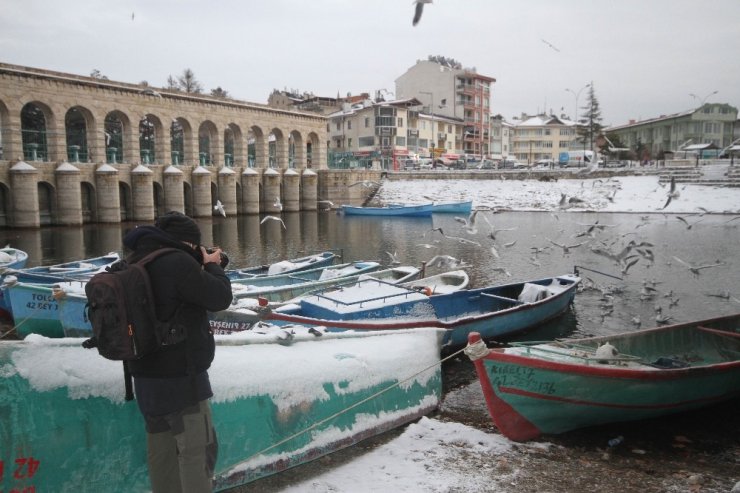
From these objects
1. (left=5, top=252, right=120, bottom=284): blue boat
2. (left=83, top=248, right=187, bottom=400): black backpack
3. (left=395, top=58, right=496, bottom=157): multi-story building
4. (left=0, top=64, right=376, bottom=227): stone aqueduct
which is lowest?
(left=5, top=252, right=120, bottom=284): blue boat

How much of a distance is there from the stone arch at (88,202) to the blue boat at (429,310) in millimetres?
37551

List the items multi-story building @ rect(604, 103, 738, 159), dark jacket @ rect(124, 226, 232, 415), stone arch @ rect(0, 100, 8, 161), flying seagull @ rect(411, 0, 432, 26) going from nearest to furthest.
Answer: dark jacket @ rect(124, 226, 232, 415)
flying seagull @ rect(411, 0, 432, 26)
stone arch @ rect(0, 100, 8, 161)
multi-story building @ rect(604, 103, 738, 159)

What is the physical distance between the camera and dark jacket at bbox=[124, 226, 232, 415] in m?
3.96

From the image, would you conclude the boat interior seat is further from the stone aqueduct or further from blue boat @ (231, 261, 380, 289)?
the stone aqueduct

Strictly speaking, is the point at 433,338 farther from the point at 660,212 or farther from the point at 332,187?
the point at 332,187

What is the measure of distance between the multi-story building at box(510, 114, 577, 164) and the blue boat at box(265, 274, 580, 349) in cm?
9428

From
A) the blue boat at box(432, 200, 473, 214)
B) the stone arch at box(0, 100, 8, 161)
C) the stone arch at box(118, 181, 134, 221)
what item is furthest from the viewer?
the blue boat at box(432, 200, 473, 214)

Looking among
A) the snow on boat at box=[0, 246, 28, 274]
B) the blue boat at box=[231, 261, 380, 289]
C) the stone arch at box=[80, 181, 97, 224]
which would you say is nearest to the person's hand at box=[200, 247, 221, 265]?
the blue boat at box=[231, 261, 380, 289]

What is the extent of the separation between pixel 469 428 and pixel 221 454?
12.5 feet

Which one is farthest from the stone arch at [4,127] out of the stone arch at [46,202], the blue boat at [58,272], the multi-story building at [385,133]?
the multi-story building at [385,133]

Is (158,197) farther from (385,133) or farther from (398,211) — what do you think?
(385,133)

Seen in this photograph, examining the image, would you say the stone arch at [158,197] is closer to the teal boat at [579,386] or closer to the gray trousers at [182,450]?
the teal boat at [579,386]

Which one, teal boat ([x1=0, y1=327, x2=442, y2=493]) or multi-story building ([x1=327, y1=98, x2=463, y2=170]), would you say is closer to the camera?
teal boat ([x1=0, y1=327, x2=442, y2=493])

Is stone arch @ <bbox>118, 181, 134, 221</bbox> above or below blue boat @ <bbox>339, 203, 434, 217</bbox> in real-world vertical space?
above
